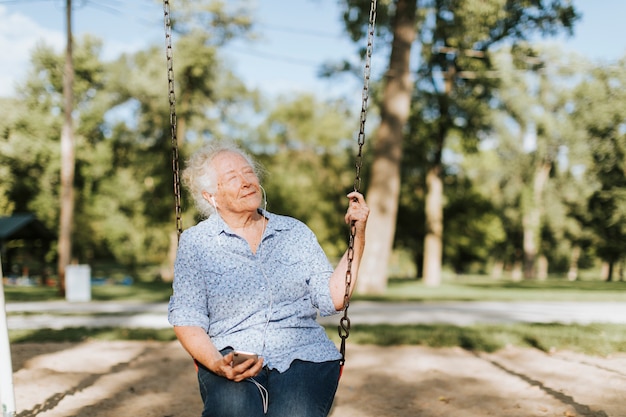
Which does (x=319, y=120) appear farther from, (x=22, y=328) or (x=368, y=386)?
(x=368, y=386)

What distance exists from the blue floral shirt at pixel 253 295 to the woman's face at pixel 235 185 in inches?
5.3

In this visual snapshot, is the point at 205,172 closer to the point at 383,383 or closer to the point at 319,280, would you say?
the point at 319,280

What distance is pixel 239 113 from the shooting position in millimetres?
31531

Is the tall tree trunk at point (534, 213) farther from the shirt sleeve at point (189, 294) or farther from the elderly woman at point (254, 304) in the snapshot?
the shirt sleeve at point (189, 294)

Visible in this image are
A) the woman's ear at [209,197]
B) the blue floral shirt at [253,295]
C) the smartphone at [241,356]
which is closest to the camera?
the smartphone at [241,356]

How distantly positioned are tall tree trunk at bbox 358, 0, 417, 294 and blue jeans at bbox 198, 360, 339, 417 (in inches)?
490

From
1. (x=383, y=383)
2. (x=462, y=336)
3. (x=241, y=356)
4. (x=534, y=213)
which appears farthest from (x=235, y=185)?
(x=534, y=213)

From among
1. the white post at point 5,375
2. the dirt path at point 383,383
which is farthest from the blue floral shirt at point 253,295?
the dirt path at point 383,383

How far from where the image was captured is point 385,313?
10.8 metres

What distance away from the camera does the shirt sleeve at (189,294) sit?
2.64 m

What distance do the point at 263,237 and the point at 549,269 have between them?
2808 inches

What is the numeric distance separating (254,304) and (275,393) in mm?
365

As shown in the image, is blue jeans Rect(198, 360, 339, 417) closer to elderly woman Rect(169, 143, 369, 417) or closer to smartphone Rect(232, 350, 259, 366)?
elderly woman Rect(169, 143, 369, 417)

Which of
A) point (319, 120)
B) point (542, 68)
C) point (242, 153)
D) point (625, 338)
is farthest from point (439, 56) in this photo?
point (319, 120)
